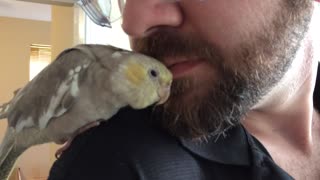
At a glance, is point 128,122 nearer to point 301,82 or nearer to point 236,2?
point 236,2

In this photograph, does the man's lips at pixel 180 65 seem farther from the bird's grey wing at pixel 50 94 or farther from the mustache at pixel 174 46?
the bird's grey wing at pixel 50 94

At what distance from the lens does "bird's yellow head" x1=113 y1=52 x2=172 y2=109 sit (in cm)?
37

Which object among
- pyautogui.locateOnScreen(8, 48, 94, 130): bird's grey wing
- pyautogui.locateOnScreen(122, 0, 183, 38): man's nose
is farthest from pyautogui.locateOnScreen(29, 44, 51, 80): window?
pyautogui.locateOnScreen(8, 48, 94, 130): bird's grey wing

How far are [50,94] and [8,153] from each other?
0.20ft

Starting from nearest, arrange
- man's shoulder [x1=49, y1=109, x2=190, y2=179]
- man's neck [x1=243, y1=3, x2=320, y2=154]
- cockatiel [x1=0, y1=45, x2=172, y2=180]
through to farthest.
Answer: cockatiel [x1=0, y1=45, x2=172, y2=180], man's shoulder [x1=49, y1=109, x2=190, y2=179], man's neck [x1=243, y1=3, x2=320, y2=154]

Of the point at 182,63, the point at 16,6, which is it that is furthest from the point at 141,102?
the point at 16,6

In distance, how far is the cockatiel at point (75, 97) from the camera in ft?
1.23

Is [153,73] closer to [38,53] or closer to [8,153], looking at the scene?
[8,153]

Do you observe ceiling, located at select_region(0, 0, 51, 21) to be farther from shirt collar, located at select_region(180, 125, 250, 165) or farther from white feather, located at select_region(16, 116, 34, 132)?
white feather, located at select_region(16, 116, 34, 132)

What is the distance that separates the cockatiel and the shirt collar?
17 cm

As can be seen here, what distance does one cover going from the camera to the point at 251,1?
1.78ft

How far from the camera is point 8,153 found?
0.38 meters

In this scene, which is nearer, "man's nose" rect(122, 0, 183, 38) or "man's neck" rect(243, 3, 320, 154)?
"man's nose" rect(122, 0, 183, 38)

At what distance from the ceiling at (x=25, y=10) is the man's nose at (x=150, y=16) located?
9.65 feet
